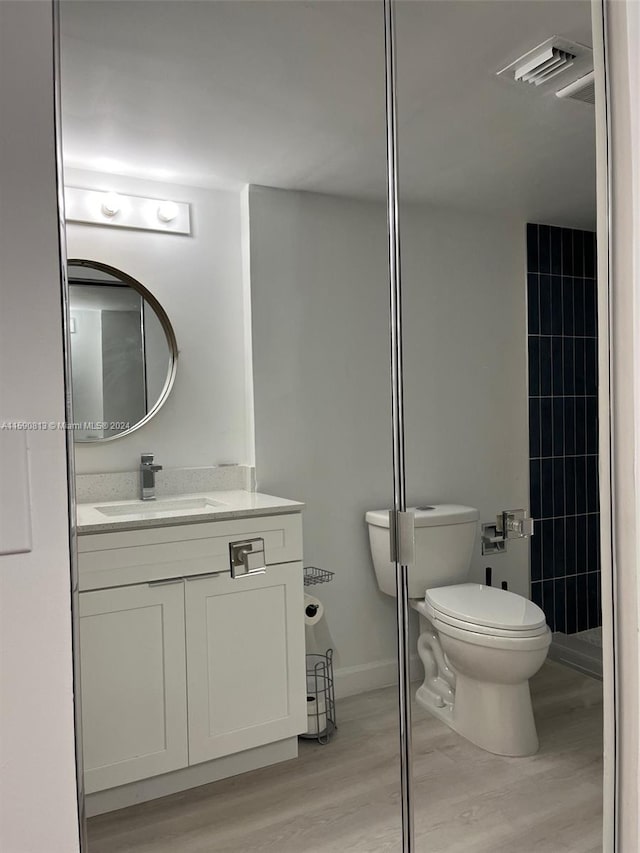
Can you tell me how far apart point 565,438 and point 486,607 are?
50 cm

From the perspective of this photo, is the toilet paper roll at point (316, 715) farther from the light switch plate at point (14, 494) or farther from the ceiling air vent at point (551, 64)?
the ceiling air vent at point (551, 64)

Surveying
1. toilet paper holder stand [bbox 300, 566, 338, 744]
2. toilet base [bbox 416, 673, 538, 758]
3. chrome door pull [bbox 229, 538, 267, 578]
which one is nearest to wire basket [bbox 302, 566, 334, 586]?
toilet paper holder stand [bbox 300, 566, 338, 744]

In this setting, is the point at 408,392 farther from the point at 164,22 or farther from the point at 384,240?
the point at 164,22

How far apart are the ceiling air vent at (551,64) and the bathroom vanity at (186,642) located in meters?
1.23

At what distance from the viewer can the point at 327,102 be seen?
152 cm

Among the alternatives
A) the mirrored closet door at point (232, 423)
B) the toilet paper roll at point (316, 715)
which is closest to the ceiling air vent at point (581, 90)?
the mirrored closet door at point (232, 423)

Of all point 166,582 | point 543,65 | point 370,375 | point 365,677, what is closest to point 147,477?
point 166,582

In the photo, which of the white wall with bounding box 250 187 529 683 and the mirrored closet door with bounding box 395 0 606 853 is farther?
the mirrored closet door with bounding box 395 0 606 853

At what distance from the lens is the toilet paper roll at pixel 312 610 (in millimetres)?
1477

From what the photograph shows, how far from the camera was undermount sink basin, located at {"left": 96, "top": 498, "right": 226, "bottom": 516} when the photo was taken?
1232 millimetres

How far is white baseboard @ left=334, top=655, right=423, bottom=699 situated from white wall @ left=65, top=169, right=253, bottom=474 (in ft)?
1.86

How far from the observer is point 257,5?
1.41 meters

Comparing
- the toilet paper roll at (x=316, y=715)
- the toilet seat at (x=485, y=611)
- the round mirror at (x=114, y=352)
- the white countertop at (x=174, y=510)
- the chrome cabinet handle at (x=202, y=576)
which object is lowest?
the toilet paper roll at (x=316, y=715)

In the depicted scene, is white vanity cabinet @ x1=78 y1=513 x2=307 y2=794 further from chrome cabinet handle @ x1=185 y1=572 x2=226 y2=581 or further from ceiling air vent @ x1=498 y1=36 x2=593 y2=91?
ceiling air vent @ x1=498 y1=36 x2=593 y2=91
